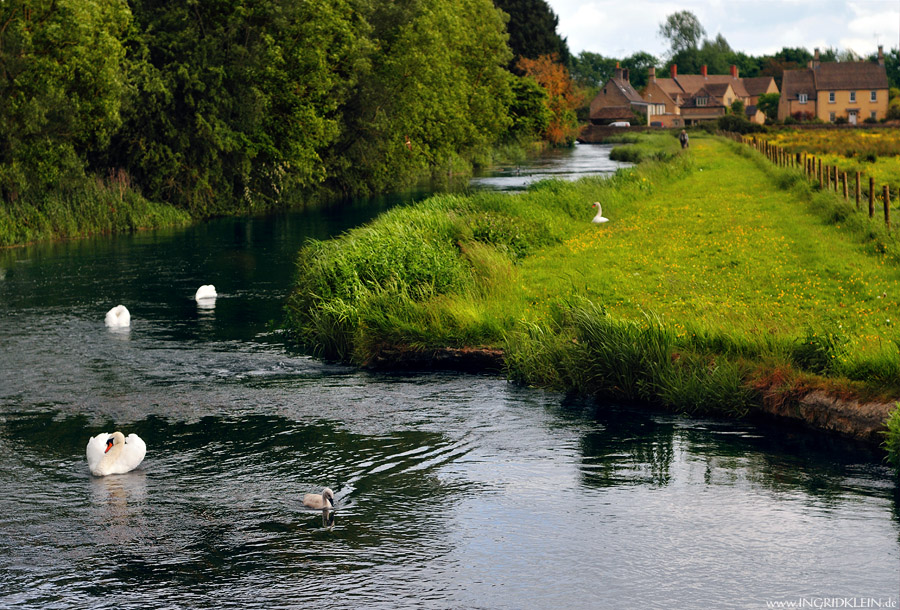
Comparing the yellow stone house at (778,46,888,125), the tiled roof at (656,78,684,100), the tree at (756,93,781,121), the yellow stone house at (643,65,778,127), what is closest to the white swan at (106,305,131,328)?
the yellow stone house at (778,46,888,125)

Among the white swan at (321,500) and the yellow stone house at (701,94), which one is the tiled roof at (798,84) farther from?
the white swan at (321,500)

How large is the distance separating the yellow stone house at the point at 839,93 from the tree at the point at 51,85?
407ft

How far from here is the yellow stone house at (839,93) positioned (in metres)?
143

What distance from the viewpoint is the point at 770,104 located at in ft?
527

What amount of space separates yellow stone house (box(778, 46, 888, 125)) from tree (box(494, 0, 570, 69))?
45727mm

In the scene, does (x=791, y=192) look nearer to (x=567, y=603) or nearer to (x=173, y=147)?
(x=173, y=147)

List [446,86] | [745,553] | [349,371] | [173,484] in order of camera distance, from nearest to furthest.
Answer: [745,553], [173,484], [349,371], [446,86]

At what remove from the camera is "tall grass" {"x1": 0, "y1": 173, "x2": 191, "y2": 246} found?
1496 inches

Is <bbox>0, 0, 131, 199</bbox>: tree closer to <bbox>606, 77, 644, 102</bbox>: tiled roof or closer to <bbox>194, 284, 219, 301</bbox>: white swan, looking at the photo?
<bbox>194, 284, 219, 301</bbox>: white swan

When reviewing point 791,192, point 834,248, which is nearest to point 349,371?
point 834,248

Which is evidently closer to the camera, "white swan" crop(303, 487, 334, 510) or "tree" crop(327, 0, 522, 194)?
"white swan" crop(303, 487, 334, 510)

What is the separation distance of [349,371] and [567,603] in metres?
9.93

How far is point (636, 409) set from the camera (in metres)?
16.1

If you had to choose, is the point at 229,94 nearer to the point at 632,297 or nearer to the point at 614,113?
the point at 632,297
